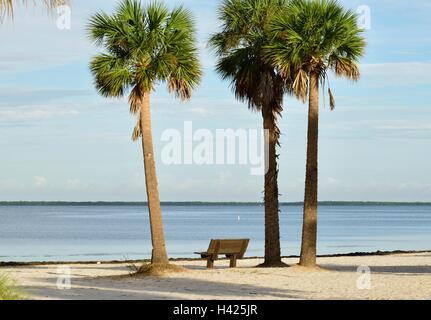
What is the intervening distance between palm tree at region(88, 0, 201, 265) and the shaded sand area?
8.45 ft

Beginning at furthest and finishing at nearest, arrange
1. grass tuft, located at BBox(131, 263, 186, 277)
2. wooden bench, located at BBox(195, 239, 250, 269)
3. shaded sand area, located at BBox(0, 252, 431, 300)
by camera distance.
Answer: wooden bench, located at BBox(195, 239, 250, 269) < grass tuft, located at BBox(131, 263, 186, 277) < shaded sand area, located at BBox(0, 252, 431, 300)

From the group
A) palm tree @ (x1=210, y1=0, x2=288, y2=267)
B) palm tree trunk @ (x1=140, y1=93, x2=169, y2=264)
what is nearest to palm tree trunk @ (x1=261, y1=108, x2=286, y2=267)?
palm tree @ (x1=210, y1=0, x2=288, y2=267)

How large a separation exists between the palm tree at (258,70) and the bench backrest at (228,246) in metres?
0.90

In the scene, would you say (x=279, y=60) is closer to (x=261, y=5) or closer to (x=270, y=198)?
(x=261, y=5)

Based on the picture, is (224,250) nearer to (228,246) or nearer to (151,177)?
(228,246)

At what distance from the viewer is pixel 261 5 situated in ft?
98.9

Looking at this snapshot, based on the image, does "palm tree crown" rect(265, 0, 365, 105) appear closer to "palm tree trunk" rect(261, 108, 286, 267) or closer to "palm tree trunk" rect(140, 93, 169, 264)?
"palm tree trunk" rect(261, 108, 286, 267)

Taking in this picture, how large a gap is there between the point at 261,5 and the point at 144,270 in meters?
9.14

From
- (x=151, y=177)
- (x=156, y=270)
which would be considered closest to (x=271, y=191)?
(x=151, y=177)

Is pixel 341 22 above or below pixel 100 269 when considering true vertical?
above

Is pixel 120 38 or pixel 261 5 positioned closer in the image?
pixel 120 38

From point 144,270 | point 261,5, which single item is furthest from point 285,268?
point 261,5

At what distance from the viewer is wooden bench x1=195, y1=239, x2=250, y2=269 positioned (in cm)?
2933
